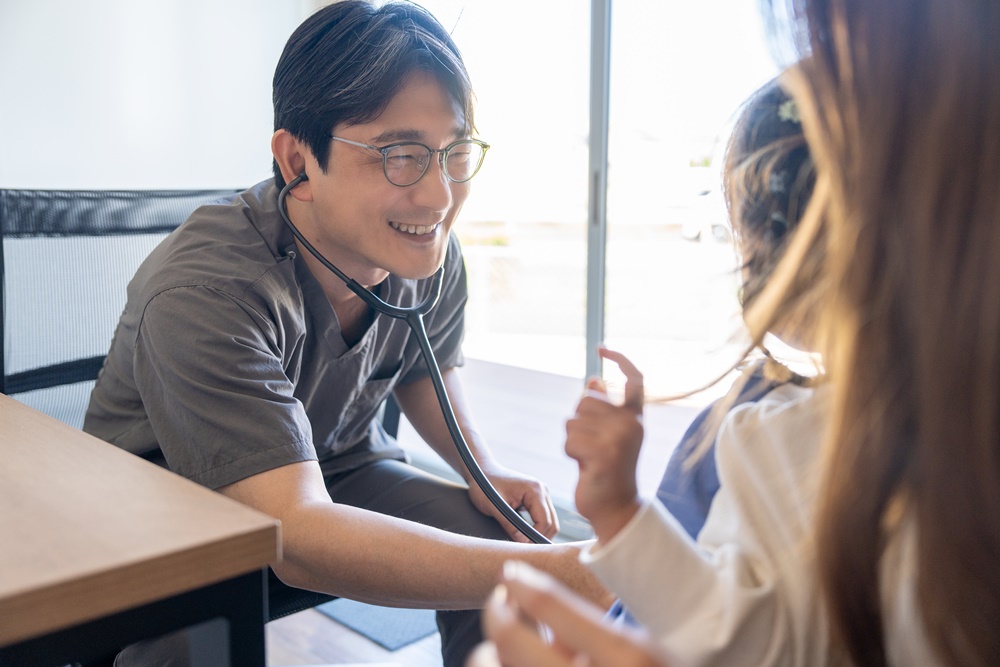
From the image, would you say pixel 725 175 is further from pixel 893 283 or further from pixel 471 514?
pixel 471 514

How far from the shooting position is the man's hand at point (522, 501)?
1.40 metres

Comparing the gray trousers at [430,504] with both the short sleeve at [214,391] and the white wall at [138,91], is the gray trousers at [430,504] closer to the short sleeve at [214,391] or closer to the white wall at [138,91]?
the short sleeve at [214,391]

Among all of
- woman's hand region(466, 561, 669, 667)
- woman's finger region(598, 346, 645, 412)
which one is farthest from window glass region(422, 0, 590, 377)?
woman's hand region(466, 561, 669, 667)

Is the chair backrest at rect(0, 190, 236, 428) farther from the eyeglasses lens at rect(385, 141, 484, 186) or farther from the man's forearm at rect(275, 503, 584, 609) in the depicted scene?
the man's forearm at rect(275, 503, 584, 609)

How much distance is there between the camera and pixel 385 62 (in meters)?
1.23

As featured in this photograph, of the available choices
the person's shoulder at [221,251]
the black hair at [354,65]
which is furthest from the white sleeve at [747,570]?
the black hair at [354,65]

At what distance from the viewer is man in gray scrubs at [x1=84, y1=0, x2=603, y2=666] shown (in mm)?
1011

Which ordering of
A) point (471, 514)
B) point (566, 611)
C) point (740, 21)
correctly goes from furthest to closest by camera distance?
point (740, 21) → point (471, 514) → point (566, 611)

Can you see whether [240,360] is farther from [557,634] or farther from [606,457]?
[557,634]

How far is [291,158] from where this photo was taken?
1321 mm

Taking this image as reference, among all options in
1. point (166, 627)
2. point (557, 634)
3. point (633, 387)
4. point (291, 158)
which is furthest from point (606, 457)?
point (291, 158)

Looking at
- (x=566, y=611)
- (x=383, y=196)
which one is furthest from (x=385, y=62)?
(x=566, y=611)

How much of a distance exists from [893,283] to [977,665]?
0.22 metres

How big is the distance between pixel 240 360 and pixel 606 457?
0.56 metres
